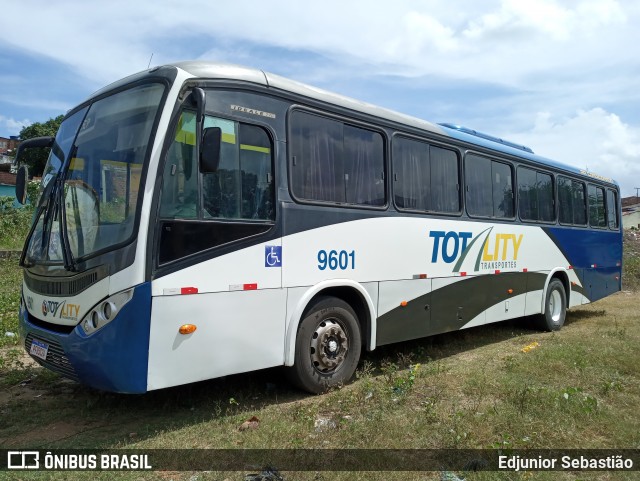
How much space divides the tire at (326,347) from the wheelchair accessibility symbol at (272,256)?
2.39ft

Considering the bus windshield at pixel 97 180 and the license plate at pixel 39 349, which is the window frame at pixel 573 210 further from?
the license plate at pixel 39 349

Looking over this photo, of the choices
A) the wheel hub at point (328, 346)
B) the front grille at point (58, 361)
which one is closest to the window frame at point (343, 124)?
the wheel hub at point (328, 346)

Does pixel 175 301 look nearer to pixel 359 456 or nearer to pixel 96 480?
pixel 96 480

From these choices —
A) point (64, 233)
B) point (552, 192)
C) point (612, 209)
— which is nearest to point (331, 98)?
point (64, 233)

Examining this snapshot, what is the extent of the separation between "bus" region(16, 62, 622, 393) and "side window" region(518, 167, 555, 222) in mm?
2585

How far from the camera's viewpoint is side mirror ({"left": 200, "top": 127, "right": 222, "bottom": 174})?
475 cm

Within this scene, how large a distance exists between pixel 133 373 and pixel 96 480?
2.72 feet

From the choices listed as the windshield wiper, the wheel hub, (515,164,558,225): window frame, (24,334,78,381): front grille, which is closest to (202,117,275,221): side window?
the windshield wiper

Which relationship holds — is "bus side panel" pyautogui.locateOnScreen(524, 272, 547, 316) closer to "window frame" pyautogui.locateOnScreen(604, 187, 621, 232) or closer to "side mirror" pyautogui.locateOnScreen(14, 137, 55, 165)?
"window frame" pyautogui.locateOnScreen(604, 187, 621, 232)

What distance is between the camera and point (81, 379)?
15.9 ft

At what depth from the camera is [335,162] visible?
6387 millimetres

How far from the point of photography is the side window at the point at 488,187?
28.4 feet

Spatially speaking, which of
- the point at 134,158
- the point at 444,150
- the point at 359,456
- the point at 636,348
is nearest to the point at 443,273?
the point at 444,150

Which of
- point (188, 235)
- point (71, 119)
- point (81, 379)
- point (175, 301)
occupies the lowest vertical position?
point (81, 379)
